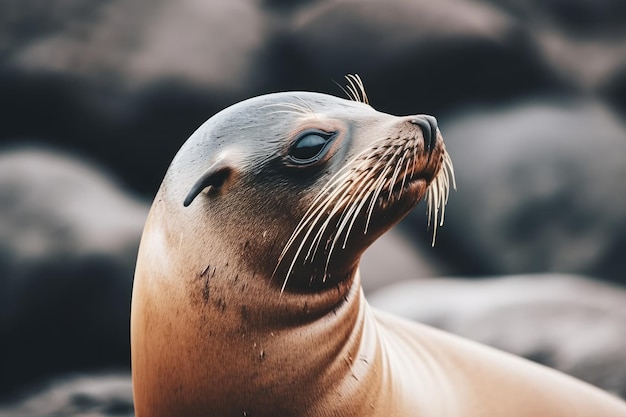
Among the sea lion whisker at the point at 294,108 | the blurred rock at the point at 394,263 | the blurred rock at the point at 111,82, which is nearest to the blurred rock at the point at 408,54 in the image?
the blurred rock at the point at 111,82

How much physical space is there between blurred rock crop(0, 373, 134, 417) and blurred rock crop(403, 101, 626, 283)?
3.68 m

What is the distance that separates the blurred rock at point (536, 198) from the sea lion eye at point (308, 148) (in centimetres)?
571

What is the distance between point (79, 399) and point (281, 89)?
4322mm

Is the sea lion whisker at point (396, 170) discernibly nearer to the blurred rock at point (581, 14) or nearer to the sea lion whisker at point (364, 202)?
the sea lion whisker at point (364, 202)

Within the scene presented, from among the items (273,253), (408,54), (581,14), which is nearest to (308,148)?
(273,253)

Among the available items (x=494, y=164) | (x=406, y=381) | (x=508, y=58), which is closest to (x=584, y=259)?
(x=494, y=164)

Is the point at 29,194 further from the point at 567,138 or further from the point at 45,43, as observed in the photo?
the point at 567,138

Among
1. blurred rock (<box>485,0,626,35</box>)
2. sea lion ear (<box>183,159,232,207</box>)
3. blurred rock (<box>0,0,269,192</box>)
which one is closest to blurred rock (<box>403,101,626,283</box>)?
blurred rock (<box>485,0,626,35</box>)

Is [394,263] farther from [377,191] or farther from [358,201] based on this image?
[377,191]

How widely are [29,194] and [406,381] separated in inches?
201

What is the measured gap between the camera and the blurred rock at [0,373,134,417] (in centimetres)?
583

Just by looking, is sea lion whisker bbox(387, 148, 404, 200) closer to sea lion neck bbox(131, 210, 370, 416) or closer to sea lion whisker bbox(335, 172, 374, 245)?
sea lion whisker bbox(335, 172, 374, 245)

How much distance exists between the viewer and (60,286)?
6.70 metres

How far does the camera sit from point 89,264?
22.3 feet
